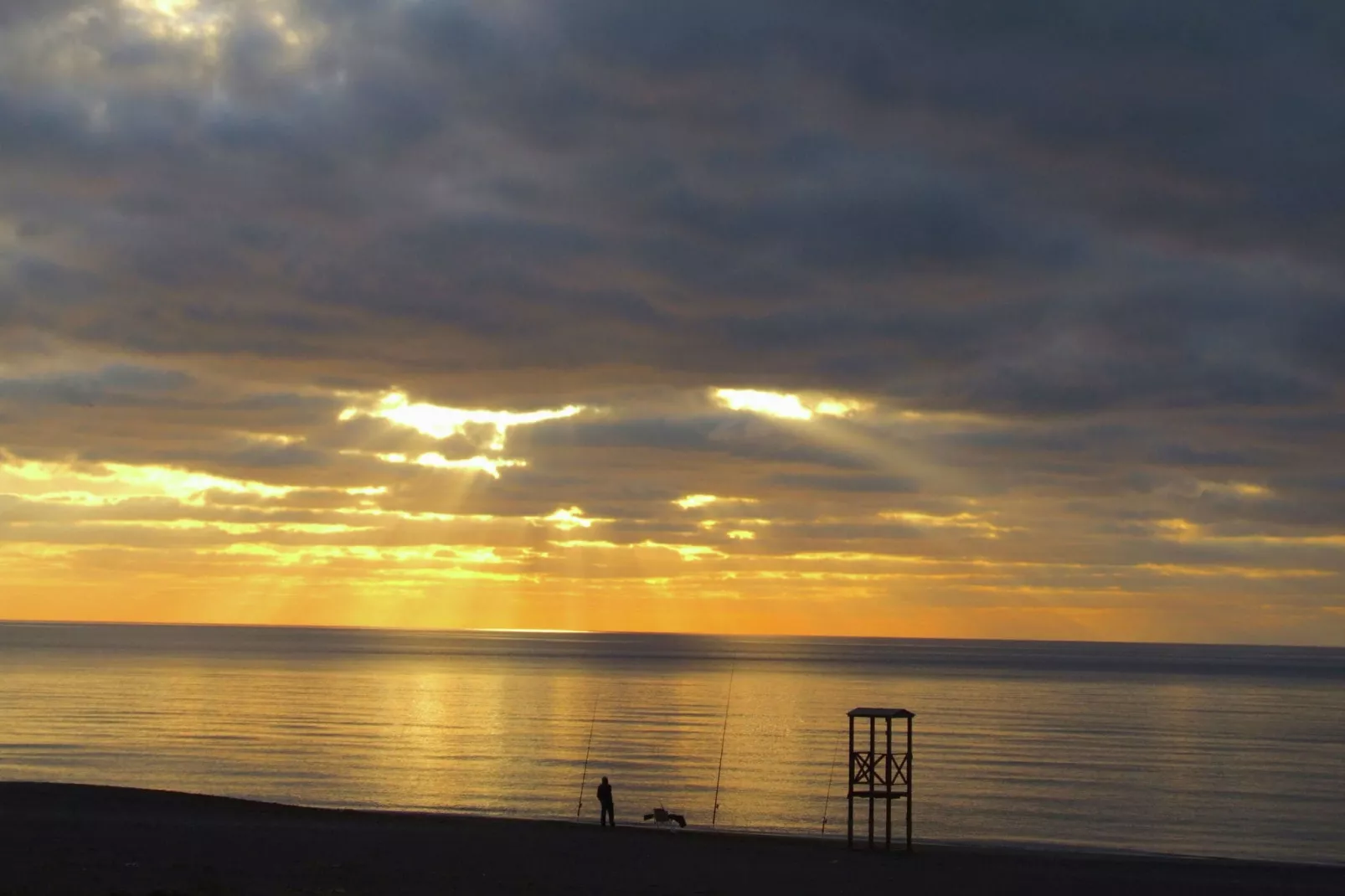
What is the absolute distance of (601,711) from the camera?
350 feet

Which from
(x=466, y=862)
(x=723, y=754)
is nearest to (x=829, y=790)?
(x=723, y=754)

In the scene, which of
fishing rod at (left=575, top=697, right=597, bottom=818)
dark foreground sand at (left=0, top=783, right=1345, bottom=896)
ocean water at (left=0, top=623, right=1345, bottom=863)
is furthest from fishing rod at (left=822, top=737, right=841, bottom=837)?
fishing rod at (left=575, top=697, right=597, bottom=818)

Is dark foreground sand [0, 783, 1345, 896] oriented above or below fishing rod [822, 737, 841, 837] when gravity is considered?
above

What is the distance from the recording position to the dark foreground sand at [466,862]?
90.7ft

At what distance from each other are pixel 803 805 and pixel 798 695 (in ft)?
272

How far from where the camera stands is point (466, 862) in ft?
106

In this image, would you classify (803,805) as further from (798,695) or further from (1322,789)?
(798,695)

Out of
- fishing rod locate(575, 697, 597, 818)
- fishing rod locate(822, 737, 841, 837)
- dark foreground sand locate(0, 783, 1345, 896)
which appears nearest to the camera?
dark foreground sand locate(0, 783, 1345, 896)

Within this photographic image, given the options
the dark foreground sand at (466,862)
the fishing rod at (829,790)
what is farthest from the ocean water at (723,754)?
the dark foreground sand at (466,862)

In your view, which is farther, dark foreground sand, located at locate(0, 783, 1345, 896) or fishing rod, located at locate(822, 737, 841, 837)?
fishing rod, located at locate(822, 737, 841, 837)

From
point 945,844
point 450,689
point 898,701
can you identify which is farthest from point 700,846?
point 450,689

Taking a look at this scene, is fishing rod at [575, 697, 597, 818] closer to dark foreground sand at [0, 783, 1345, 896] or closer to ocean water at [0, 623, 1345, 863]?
ocean water at [0, 623, 1345, 863]

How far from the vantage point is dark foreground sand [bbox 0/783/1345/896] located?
27.7 meters

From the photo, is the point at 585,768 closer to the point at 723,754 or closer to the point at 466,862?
the point at 723,754
